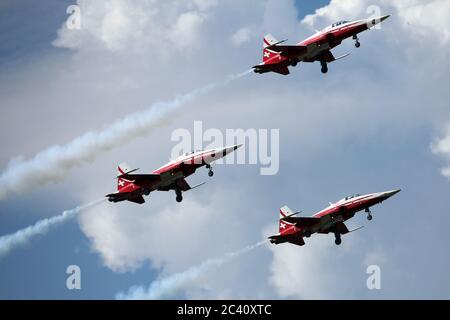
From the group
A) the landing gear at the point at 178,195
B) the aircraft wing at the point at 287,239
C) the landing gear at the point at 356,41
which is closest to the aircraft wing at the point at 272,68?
the landing gear at the point at 356,41

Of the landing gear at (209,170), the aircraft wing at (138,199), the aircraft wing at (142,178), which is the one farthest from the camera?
the aircraft wing at (138,199)

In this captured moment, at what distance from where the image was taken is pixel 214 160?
360ft

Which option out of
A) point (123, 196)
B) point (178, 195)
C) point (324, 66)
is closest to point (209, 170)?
point (178, 195)

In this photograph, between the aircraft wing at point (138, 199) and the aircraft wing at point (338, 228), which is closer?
the aircraft wing at point (138, 199)

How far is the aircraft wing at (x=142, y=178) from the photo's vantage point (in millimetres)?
111562

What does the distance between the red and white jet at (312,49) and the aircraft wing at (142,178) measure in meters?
13.5

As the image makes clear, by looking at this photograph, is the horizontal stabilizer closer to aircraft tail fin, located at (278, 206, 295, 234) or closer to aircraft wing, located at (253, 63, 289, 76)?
aircraft wing, located at (253, 63, 289, 76)

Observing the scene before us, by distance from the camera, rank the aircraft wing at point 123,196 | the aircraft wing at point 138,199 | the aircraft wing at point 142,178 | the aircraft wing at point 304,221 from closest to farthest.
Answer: the aircraft wing at point 123,196 < the aircraft wing at point 142,178 < the aircraft wing at point 138,199 < the aircraft wing at point 304,221

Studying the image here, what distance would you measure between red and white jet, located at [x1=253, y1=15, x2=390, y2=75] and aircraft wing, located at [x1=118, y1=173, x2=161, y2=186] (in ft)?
44.2

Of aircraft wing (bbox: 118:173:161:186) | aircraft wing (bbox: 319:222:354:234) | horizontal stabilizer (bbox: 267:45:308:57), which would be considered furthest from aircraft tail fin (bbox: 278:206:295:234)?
horizontal stabilizer (bbox: 267:45:308:57)

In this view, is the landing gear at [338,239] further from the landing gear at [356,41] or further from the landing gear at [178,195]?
the landing gear at [356,41]

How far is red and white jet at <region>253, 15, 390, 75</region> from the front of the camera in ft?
365
